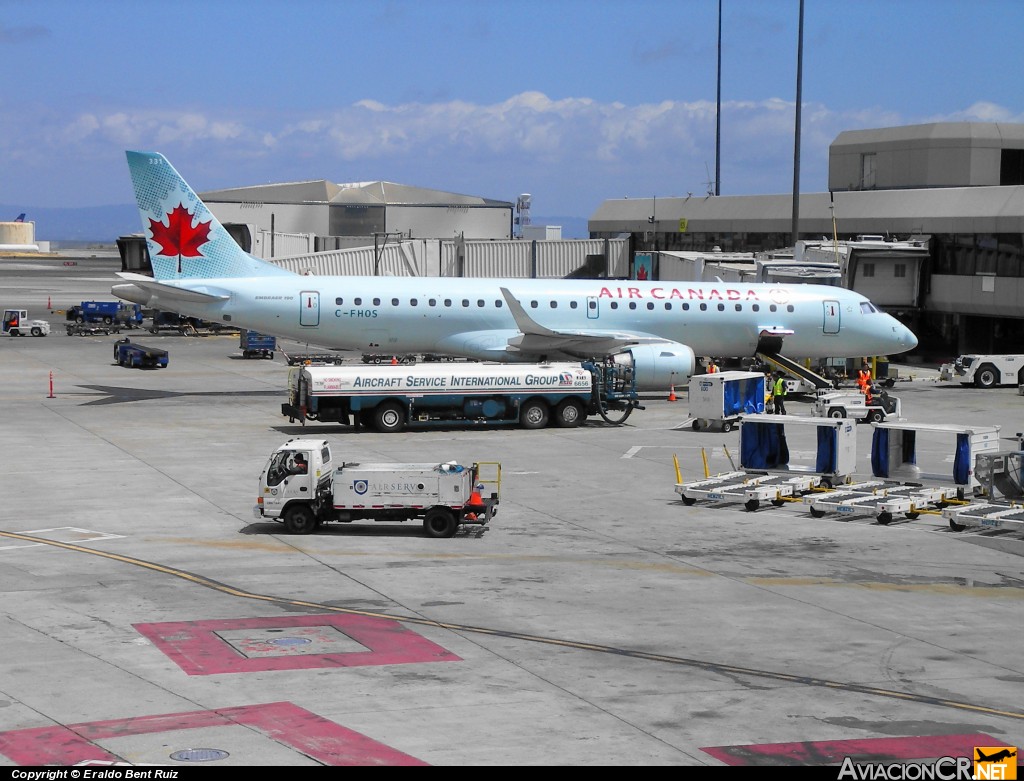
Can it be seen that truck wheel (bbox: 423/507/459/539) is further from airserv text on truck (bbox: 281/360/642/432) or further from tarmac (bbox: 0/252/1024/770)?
airserv text on truck (bbox: 281/360/642/432)

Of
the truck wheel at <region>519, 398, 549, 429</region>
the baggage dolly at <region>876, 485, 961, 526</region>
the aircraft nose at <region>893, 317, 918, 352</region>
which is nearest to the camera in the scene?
the baggage dolly at <region>876, 485, 961, 526</region>

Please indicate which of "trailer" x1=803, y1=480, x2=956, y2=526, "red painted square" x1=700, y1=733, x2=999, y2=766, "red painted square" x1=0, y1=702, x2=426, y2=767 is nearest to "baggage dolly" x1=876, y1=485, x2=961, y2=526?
"trailer" x1=803, y1=480, x2=956, y2=526

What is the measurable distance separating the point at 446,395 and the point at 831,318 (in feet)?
65.3

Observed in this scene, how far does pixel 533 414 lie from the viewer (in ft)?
147

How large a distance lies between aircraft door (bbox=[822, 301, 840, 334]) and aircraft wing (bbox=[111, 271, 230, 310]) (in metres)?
24.5

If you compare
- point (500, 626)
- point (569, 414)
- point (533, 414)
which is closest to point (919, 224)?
point (569, 414)

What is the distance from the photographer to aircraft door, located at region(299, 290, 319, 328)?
5019 cm

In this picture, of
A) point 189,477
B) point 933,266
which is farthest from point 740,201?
point 189,477

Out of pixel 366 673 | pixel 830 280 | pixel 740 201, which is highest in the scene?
pixel 740 201

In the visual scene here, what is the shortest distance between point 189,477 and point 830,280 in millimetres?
39956

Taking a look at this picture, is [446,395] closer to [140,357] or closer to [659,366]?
[659,366]

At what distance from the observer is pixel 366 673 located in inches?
721

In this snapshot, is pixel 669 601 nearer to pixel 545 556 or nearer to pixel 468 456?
pixel 545 556

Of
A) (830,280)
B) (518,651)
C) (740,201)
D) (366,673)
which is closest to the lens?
(366,673)
